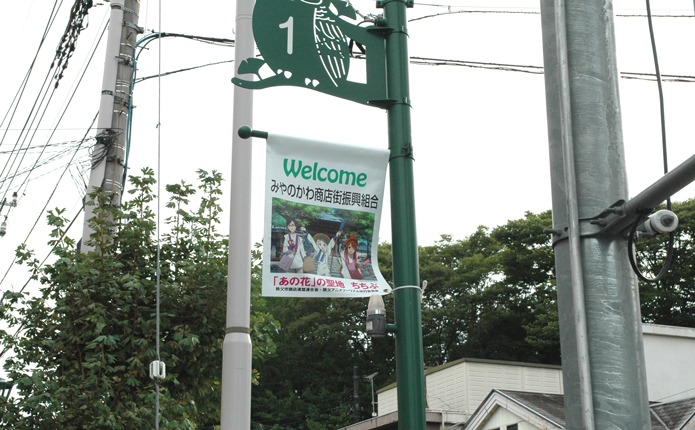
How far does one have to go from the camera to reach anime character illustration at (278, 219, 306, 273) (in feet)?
16.3

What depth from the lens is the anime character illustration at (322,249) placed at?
502 centimetres

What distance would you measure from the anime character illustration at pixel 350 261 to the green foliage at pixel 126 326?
5.19m

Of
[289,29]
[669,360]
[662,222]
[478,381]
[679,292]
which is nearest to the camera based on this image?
[662,222]

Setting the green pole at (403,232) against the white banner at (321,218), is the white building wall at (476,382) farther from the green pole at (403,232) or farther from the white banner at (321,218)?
the white banner at (321,218)

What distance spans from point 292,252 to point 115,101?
9.12 meters

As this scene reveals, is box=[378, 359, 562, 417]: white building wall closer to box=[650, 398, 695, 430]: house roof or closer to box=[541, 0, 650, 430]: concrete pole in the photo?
box=[650, 398, 695, 430]: house roof

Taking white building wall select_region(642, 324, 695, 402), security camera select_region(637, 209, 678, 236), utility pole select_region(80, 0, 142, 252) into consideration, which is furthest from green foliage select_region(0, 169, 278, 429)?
white building wall select_region(642, 324, 695, 402)

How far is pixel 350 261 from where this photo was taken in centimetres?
513

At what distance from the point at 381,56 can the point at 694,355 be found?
83.2 feet

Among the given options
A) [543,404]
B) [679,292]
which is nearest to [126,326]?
[543,404]

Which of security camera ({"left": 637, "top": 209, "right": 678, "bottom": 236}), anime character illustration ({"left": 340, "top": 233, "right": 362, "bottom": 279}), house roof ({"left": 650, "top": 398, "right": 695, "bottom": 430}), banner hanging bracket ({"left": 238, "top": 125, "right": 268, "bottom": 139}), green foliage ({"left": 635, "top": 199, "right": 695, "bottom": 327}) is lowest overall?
security camera ({"left": 637, "top": 209, "right": 678, "bottom": 236})

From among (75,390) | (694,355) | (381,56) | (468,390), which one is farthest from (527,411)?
(381,56)

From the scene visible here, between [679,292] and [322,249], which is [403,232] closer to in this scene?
[322,249]

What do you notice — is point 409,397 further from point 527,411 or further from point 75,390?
point 527,411
